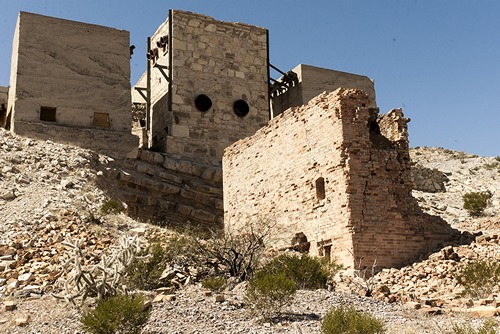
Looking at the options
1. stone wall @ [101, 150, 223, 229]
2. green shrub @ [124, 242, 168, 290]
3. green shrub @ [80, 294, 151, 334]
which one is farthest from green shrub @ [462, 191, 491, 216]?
green shrub @ [80, 294, 151, 334]

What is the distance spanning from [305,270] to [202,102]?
12.2 meters

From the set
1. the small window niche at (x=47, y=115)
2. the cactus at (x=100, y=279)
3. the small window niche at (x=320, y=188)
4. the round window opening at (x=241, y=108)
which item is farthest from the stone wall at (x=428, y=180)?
the cactus at (x=100, y=279)

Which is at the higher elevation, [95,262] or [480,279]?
[95,262]

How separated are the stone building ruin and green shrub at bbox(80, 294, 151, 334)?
4824 mm

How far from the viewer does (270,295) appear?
26.1 ft

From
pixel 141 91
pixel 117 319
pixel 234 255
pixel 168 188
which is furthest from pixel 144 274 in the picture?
pixel 141 91

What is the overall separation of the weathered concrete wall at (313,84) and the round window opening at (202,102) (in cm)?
403

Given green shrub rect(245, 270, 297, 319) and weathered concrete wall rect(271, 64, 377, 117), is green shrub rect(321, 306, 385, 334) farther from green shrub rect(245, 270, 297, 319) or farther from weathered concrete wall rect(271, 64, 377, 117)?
weathered concrete wall rect(271, 64, 377, 117)

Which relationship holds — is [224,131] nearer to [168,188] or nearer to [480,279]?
[168,188]

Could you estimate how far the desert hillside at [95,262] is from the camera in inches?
307

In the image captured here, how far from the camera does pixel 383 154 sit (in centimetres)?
1171

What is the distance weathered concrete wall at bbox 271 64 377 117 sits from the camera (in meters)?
23.5

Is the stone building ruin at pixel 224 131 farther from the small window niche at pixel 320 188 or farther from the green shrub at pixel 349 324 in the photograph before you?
the green shrub at pixel 349 324

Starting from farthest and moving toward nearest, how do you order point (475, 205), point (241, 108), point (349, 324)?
1. point (241, 108)
2. point (475, 205)
3. point (349, 324)
